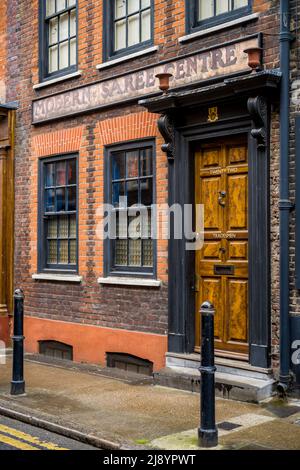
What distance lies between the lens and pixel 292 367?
7426mm

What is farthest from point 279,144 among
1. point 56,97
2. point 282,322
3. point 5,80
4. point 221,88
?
point 5,80

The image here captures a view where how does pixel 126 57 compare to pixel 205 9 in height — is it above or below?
below

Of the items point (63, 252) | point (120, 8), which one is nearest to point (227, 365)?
point (63, 252)

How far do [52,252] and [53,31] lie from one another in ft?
12.5

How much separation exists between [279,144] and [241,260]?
1.50 m

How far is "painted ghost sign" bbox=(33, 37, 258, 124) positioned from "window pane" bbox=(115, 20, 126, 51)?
1.92 feet

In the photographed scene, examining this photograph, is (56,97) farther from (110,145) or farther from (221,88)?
(221,88)

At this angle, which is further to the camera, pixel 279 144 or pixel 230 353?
pixel 230 353

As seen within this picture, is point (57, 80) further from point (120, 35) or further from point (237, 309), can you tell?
point (237, 309)

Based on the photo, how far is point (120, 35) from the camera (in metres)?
10.2

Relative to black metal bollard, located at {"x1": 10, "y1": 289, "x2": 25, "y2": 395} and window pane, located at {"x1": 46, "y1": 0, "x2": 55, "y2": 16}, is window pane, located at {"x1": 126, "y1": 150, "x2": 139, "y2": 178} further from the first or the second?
window pane, located at {"x1": 46, "y1": 0, "x2": 55, "y2": 16}

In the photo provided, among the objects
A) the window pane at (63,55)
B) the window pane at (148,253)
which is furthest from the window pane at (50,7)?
the window pane at (148,253)
